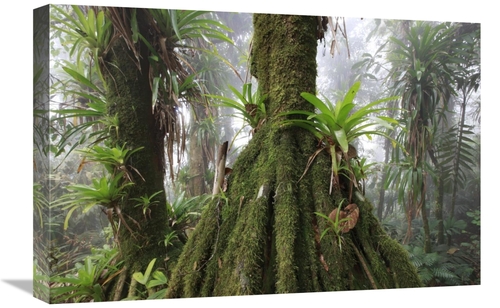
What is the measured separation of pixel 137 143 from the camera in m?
3.42

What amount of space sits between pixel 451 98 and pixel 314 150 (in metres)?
1.45

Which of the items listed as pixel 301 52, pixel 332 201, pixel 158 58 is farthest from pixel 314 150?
pixel 158 58

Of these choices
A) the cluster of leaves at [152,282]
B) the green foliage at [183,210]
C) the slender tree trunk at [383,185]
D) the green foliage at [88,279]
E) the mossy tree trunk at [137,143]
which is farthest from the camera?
the slender tree trunk at [383,185]

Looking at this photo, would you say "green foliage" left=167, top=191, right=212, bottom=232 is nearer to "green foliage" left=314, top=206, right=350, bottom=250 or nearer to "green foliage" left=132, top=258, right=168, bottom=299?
"green foliage" left=132, top=258, right=168, bottom=299

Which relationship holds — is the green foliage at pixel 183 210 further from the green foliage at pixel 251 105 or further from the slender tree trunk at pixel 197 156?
the green foliage at pixel 251 105

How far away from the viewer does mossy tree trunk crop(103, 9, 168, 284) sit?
11.0 feet

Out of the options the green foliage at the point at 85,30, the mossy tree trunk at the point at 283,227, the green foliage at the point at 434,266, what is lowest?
the green foliage at the point at 434,266

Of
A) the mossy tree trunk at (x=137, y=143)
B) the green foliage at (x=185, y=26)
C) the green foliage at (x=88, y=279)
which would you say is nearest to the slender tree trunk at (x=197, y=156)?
the mossy tree trunk at (x=137, y=143)

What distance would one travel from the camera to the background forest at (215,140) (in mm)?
3184

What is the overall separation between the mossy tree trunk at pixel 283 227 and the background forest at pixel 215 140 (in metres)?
0.18

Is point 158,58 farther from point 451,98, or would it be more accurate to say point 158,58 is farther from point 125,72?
point 451,98

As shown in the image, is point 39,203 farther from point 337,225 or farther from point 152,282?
point 337,225

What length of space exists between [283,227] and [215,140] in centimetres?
86

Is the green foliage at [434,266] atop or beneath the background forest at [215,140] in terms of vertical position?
beneath
